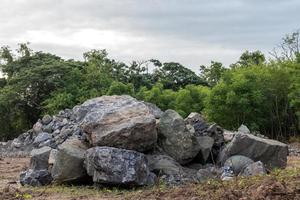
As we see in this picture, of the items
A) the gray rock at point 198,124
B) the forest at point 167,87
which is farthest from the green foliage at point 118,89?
the gray rock at point 198,124

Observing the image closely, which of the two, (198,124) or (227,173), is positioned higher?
(198,124)

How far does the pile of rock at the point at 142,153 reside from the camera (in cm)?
965

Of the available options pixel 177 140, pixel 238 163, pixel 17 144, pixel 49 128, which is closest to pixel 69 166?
pixel 177 140

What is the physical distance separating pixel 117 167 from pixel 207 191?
286cm

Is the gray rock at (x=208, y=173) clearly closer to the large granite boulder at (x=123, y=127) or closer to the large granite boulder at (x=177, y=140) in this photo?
the large granite boulder at (x=177, y=140)

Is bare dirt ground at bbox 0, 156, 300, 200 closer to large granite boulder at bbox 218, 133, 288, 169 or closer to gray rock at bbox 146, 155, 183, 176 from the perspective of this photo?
gray rock at bbox 146, 155, 183, 176

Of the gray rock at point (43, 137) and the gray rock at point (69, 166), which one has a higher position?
the gray rock at point (69, 166)

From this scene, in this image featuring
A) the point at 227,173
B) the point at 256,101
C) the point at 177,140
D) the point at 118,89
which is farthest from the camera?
the point at 118,89

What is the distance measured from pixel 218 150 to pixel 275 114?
15362 mm

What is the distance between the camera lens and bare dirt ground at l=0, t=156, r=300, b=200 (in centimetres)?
588

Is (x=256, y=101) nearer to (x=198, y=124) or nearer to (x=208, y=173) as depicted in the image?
(x=198, y=124)

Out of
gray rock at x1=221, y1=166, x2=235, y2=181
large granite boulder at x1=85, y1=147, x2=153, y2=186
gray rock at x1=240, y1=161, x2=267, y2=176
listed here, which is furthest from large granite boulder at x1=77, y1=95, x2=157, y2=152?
gray rock at x1=240, y1=161, x2=267, y2=176

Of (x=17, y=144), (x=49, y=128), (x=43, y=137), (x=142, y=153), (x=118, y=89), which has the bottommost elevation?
(x=17, y=144)

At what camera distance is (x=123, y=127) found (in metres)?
10.4
